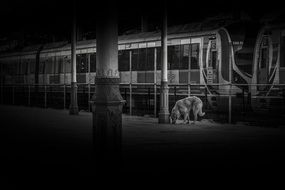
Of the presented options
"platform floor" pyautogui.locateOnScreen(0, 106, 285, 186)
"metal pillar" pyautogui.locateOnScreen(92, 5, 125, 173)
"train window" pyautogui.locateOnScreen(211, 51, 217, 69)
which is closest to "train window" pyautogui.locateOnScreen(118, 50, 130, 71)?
"train window" pyautogui.locateOnScreen(211, 51, 217, 69)

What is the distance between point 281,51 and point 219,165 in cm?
1289

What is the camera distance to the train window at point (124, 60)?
26266 millimetres

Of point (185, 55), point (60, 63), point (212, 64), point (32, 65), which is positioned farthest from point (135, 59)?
point (32, 65)

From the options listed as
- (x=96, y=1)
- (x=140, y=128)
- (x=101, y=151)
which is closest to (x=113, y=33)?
(x=96, y=1)

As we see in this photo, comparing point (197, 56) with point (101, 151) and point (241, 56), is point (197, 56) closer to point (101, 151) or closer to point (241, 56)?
point (241, 56)

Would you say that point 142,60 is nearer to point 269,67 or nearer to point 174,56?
point 174,56

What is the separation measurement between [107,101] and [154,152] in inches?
148

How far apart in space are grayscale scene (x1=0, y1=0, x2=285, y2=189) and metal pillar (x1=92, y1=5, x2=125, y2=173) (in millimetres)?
12

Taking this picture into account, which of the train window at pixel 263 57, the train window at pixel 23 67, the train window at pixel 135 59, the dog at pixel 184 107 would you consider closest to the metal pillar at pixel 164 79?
the dog at pixel 184 107

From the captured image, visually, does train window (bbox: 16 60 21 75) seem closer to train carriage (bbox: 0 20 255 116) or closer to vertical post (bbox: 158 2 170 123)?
train carriage (bbox: 0 20 255 116)

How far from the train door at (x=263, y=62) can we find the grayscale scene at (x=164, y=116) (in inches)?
1.7

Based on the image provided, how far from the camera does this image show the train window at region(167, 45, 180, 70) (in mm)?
23328

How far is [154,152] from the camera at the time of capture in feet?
30.7

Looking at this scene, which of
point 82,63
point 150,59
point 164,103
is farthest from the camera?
point 82,63
